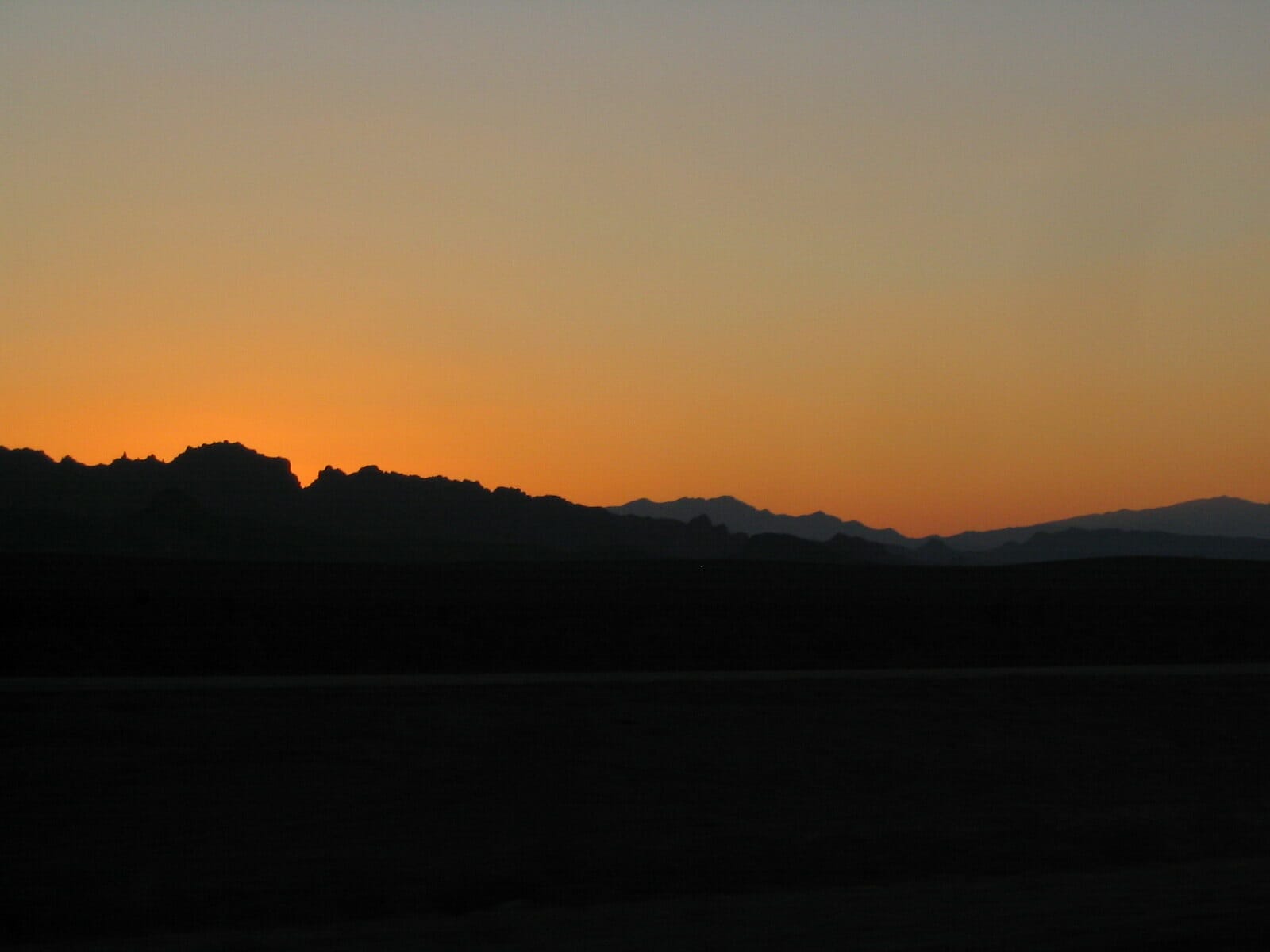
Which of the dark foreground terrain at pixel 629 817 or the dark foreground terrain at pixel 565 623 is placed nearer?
the dark foreground terrain at pixel 629 817

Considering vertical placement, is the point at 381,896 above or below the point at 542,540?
below

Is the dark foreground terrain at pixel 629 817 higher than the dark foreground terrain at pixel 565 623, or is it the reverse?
the dark foreground terrain at pixel 565 623

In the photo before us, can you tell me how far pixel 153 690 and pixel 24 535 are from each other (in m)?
112

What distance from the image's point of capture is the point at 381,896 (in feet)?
36.5

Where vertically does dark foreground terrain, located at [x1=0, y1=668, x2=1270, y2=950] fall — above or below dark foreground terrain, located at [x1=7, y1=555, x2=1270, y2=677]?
below

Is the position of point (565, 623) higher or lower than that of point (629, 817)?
higher

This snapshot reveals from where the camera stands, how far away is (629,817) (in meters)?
13.9

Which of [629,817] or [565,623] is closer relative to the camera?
[629,817]

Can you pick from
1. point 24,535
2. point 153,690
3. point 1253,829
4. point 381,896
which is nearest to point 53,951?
point 381,896

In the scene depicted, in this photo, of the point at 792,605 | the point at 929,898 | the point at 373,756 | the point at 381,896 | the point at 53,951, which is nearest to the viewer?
the point at 53,951

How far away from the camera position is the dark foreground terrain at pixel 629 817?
9680mm

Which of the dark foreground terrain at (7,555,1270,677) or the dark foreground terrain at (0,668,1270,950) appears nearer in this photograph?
the dark foreground terrain at (0,668,1270,950)

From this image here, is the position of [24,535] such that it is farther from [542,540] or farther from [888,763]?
Result: [888,763]

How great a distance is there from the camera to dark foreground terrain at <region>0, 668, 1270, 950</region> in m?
9.68
